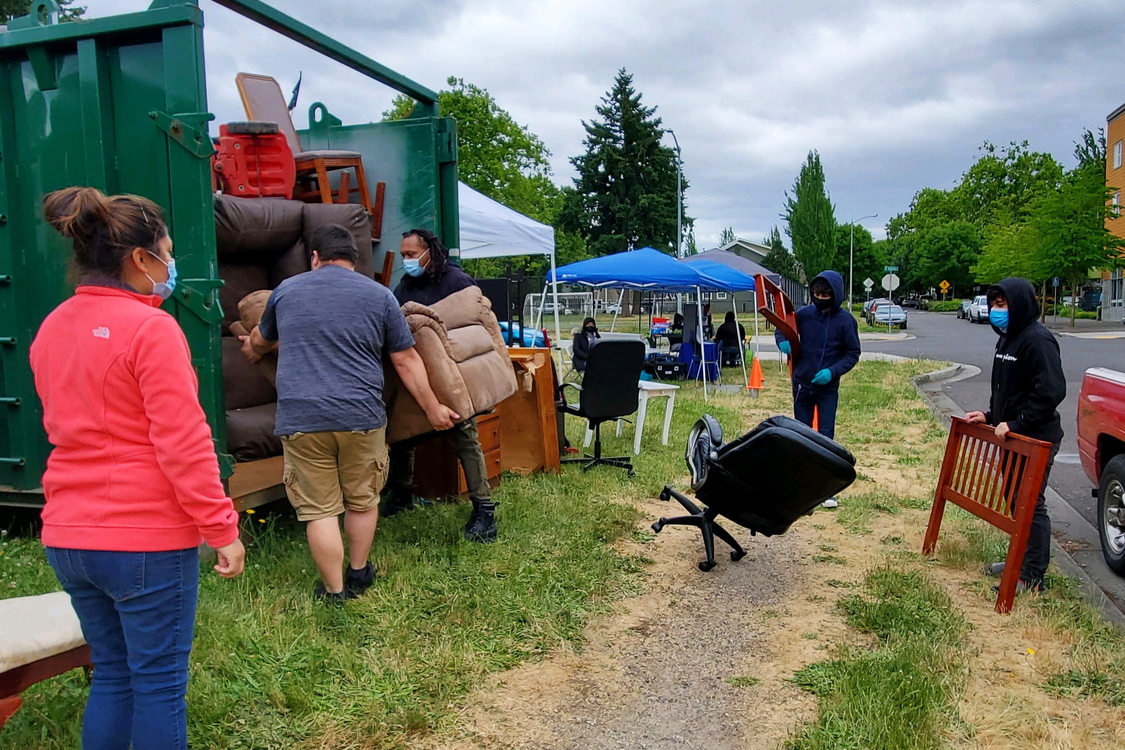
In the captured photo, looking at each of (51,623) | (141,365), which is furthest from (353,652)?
(141,365)

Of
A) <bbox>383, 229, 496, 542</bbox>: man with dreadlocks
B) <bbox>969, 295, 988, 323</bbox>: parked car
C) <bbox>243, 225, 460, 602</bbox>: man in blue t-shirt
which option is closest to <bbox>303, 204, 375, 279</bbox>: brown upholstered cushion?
<bbox>383, 229, 496, 542</bbox>: man with dreadlocks

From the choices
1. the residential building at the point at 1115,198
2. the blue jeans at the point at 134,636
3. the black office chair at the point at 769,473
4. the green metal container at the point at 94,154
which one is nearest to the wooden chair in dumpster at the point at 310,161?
the green metal container at the point at 94,154

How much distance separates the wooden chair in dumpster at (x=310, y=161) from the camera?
5.68 metres

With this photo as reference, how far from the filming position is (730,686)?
131 inches

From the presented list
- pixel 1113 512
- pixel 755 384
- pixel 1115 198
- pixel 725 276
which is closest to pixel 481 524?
pixel 1113 512

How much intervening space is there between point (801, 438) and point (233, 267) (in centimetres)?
346

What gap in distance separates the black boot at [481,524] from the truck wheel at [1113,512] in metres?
3.68

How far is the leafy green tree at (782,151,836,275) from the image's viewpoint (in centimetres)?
5731

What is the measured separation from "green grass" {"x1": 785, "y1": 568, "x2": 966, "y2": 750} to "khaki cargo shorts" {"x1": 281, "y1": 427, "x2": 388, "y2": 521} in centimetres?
209

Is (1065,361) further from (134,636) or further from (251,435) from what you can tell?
(134,636)

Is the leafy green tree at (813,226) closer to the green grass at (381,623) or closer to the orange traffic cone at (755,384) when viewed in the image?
the orange traffic cone at (755,384)

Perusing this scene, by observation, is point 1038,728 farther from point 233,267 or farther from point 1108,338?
point 1108,338

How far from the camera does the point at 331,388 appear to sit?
3.56 m

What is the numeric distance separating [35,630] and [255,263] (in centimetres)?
308
